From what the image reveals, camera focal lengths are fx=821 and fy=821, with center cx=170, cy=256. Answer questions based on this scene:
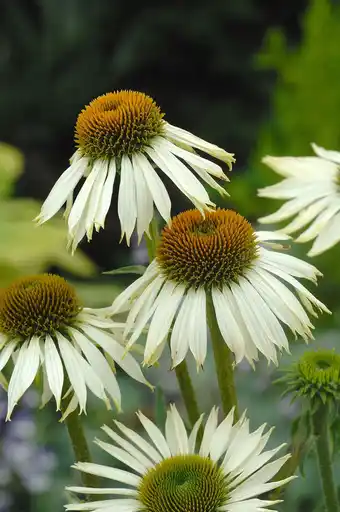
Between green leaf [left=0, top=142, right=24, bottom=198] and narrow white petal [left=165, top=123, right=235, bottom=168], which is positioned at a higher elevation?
green leaf [left=0, top=142, right=24, bottom=198]

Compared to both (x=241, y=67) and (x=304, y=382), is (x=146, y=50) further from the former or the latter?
(x=304, y=382)

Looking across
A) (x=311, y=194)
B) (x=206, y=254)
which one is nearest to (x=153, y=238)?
(x=206, y=254)

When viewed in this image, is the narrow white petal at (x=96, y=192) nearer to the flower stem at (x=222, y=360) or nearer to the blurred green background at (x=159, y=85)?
the flower stem at (x=222, y=360)

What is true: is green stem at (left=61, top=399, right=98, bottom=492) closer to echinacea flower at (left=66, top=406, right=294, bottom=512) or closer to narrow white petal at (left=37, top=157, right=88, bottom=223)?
echinacea flower at (left=66, top=406, right=294, bottom=512)

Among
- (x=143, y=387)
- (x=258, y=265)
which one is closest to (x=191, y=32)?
(x=143, y=387)

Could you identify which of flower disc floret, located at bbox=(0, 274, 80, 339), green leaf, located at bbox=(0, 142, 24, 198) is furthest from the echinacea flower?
green leaf, located at bbox=(0, 142, 24, 198)

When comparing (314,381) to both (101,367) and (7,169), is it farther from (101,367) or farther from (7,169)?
(7,169)
